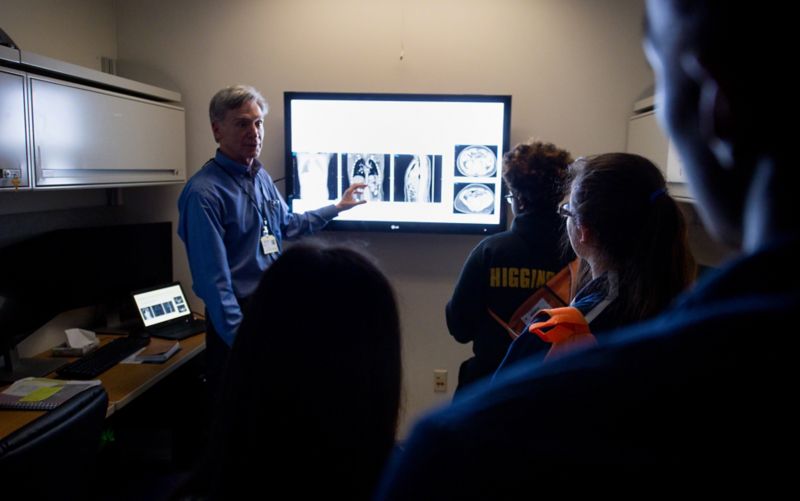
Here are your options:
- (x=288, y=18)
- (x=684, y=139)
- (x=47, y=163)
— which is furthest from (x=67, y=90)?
(x=684, y=139)

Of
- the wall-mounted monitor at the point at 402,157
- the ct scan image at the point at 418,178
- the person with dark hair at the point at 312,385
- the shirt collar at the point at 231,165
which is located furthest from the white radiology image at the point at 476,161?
the person with dark hair at the point at 312,385

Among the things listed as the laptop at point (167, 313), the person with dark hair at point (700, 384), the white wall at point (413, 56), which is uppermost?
the white wall at point (413, 56)

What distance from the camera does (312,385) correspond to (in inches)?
28.9

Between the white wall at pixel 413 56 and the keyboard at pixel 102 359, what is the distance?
109cm

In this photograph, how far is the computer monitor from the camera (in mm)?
2133

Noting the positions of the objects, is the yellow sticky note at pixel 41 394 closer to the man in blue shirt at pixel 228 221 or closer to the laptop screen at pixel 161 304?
the man in blue shirt at pixel 228 221

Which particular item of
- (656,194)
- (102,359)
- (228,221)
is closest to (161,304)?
(102,359)

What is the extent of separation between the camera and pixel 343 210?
281 centimetres

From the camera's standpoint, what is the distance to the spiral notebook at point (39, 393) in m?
1.81

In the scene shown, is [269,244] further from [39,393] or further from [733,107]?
[733,107]

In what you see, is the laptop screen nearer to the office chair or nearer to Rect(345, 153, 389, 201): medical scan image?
Rect(345, 153, 389, 201): medical scan image

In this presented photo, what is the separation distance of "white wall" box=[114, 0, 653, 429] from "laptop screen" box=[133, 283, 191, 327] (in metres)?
0.78

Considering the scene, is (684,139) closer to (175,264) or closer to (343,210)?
(343,210)

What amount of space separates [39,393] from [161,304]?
1011mm
